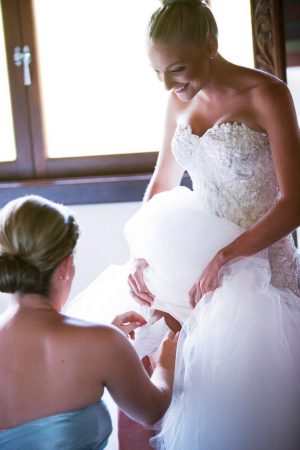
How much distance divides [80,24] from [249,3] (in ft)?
2.38

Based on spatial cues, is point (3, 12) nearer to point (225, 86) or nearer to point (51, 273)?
point (225, 86)

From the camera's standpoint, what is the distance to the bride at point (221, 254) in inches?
55.7

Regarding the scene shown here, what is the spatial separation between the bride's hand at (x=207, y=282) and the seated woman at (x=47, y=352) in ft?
1.15

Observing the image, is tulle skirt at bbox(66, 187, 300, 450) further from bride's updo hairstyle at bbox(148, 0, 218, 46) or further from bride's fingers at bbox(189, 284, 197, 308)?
bride's updo hairstyle at bbox(148, 0, 218, 46)

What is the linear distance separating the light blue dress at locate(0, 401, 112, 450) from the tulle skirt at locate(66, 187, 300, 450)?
25 centimetres

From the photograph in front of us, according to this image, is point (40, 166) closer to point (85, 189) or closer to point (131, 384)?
point (85, 189)

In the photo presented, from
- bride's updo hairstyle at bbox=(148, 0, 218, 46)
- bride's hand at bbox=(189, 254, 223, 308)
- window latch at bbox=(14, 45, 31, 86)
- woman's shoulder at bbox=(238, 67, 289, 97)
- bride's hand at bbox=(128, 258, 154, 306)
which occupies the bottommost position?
bride's hand at bbox=(128, 258, 154, 306)

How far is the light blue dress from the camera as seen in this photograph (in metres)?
1.24

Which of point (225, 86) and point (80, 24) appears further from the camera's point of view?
point (80, 24)

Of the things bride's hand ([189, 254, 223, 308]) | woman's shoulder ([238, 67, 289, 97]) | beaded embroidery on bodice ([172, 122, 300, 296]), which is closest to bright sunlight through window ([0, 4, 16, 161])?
beaded embroidery on bodice ([172, 122, 300, 296])

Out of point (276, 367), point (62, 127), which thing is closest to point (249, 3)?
point (62, 127)

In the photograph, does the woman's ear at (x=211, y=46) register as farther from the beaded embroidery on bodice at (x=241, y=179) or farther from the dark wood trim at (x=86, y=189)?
the dark wood trim at (x=86, y=189)

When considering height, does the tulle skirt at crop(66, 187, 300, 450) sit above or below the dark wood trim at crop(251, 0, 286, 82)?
below

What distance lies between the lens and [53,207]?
1.26 metres
